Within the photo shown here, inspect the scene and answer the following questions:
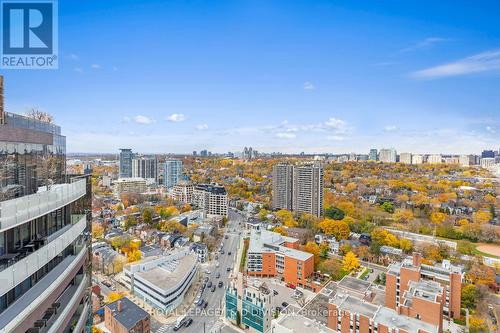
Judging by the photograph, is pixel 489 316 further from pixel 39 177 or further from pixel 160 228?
pixel 160 228

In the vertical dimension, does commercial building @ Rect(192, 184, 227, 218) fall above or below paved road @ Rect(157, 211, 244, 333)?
above

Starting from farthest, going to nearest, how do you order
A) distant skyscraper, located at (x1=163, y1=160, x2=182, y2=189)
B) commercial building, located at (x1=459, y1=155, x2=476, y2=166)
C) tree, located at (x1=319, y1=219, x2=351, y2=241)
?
1. commercial building, located at (x1=459, y1=155, x2=476, y2=166)
2. distant skyscraper, located at (x1=163, y1=160, x2=182, y2=189)
3. tree, located at (x1=319, y1=219, x2=351, y2=241)

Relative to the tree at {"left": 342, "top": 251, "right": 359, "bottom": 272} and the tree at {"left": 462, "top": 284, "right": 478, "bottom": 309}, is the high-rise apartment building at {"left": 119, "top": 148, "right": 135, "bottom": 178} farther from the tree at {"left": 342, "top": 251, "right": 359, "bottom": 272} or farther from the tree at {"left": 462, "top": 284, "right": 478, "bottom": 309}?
the tree at {"left": 462, "top": 284, "right": 478, "bottom": 309}

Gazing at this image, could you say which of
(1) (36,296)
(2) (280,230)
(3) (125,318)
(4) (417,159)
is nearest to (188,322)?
(3) (125,318)

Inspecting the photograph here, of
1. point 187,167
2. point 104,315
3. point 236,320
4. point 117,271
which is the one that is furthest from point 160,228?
point 187,167

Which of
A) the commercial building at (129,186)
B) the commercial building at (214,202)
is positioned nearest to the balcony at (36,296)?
the commercial building at (214,202)

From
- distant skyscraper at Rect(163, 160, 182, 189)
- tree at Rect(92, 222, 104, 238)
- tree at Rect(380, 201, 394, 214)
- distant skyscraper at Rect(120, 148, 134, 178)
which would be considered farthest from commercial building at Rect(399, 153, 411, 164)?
tree at Rect(92, 222, 104, 238)
